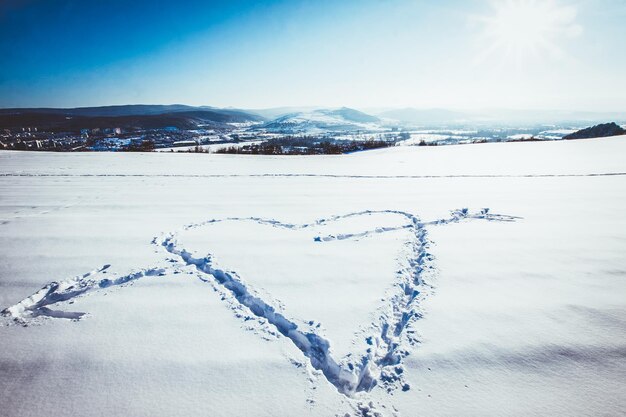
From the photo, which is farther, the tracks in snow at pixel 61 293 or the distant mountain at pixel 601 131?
the distant mountain at pixel 601 131

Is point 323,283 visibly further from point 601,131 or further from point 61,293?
point 601,131

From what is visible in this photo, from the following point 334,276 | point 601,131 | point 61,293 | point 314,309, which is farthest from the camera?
point 601,131

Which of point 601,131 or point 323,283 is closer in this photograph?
point 323,283

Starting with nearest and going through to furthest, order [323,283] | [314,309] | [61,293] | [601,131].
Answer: [314,309] → [61,293] → [323,283] → [601,131]

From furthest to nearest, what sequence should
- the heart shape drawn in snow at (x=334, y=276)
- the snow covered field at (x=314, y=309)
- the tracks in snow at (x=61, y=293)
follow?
the tracks in snow at (x=61, y=293) < the heart shape drawn in snow at (x=334, y=276) < the snow covered field at (x=314, y=309)

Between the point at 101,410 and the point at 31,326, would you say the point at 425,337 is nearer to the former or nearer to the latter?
the point at 101,410

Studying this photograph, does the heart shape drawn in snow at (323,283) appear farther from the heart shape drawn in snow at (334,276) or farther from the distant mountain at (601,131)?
the distant mountain at (601,131)

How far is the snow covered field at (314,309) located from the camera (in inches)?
67.1

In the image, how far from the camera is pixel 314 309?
243 cm

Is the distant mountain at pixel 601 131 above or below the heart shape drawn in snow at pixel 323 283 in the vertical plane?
above

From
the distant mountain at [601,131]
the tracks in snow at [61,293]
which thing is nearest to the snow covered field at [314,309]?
the tracks in snow at [61,293]

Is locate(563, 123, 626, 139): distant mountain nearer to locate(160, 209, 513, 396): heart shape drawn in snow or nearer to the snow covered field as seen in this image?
the snow covered field

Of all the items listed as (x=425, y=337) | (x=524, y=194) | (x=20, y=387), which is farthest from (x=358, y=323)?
(x=524, y=194)

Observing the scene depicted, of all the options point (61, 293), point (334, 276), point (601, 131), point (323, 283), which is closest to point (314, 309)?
point (323, 283)
